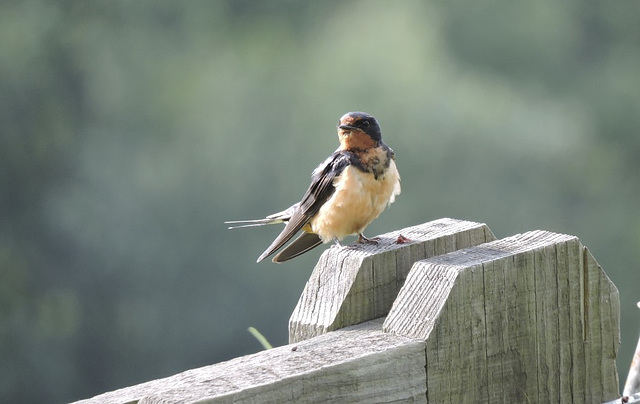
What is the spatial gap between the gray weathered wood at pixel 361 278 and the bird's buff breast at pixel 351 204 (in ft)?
3.60

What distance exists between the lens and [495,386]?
1.80 m

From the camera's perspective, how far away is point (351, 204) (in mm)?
3184

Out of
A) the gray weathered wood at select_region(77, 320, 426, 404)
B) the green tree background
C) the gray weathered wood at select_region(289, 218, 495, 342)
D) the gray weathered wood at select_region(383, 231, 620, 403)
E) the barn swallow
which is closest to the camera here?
the gray weathered wood at select_region(77, 320, 426, 404)

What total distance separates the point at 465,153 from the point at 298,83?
253 centimetres

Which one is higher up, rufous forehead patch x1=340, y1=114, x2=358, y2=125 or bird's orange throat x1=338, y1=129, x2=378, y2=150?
rufous forehead patch x1=340, y1=114, x2=358, y2=125

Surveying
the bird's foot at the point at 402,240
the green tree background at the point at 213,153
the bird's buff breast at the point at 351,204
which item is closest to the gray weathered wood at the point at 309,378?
the bird's foot at the point at 402,240

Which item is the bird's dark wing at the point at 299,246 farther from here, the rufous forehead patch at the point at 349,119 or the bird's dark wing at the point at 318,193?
the rufous forehead patch at the point at 349,119

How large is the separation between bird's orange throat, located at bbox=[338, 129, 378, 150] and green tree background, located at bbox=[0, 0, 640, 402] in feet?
31.8

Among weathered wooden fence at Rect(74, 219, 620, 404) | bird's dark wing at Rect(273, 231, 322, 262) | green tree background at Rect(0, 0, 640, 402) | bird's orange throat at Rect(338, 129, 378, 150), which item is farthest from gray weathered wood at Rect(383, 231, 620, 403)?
green tree background at Rect(0, 0, 640, 402)

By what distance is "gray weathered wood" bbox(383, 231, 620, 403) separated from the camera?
5.74 feet

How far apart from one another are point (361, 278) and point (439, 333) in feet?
0.81

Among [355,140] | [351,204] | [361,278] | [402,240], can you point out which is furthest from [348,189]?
[361,278]

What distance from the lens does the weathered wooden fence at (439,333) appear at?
5.33 ft

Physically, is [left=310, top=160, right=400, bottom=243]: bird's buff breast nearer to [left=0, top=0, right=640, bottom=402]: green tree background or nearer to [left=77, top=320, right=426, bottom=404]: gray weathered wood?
[left=77, top=320, right=426, bottom=404]: gray weathered wood
